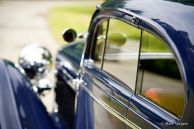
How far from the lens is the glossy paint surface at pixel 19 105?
3551 mm

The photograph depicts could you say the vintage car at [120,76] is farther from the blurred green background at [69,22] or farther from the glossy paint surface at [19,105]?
the blurred green background at [69,22]

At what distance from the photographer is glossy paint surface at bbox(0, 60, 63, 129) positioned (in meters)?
3.55

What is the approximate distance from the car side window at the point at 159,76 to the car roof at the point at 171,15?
95 millimetres

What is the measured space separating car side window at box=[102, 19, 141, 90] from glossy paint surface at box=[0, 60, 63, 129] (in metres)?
0.65

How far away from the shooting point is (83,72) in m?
3.70

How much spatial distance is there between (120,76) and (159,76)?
197 centimetres

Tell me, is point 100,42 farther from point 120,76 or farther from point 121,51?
point 120,76

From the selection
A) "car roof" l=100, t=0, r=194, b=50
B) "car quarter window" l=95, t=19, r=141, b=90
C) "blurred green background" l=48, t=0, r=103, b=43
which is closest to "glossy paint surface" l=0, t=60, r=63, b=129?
"car quarter window" l=95, t=19, r=141, b=90

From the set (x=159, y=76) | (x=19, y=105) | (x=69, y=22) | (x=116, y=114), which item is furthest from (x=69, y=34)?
(x=69, y=22)

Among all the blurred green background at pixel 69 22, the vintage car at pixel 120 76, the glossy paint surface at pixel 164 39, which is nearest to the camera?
the glossy paint surface at pixel 164 39

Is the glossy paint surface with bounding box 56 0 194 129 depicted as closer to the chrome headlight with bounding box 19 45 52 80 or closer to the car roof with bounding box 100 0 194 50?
the car roof with bounding box 100 0 194 50

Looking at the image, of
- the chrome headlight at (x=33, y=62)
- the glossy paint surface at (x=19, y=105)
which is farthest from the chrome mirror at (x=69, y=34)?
the chrome headlight at (x=33, y=62)

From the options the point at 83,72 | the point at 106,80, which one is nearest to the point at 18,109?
the point at 83,72

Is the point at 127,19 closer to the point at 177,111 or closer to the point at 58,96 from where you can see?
the point at 177,111
